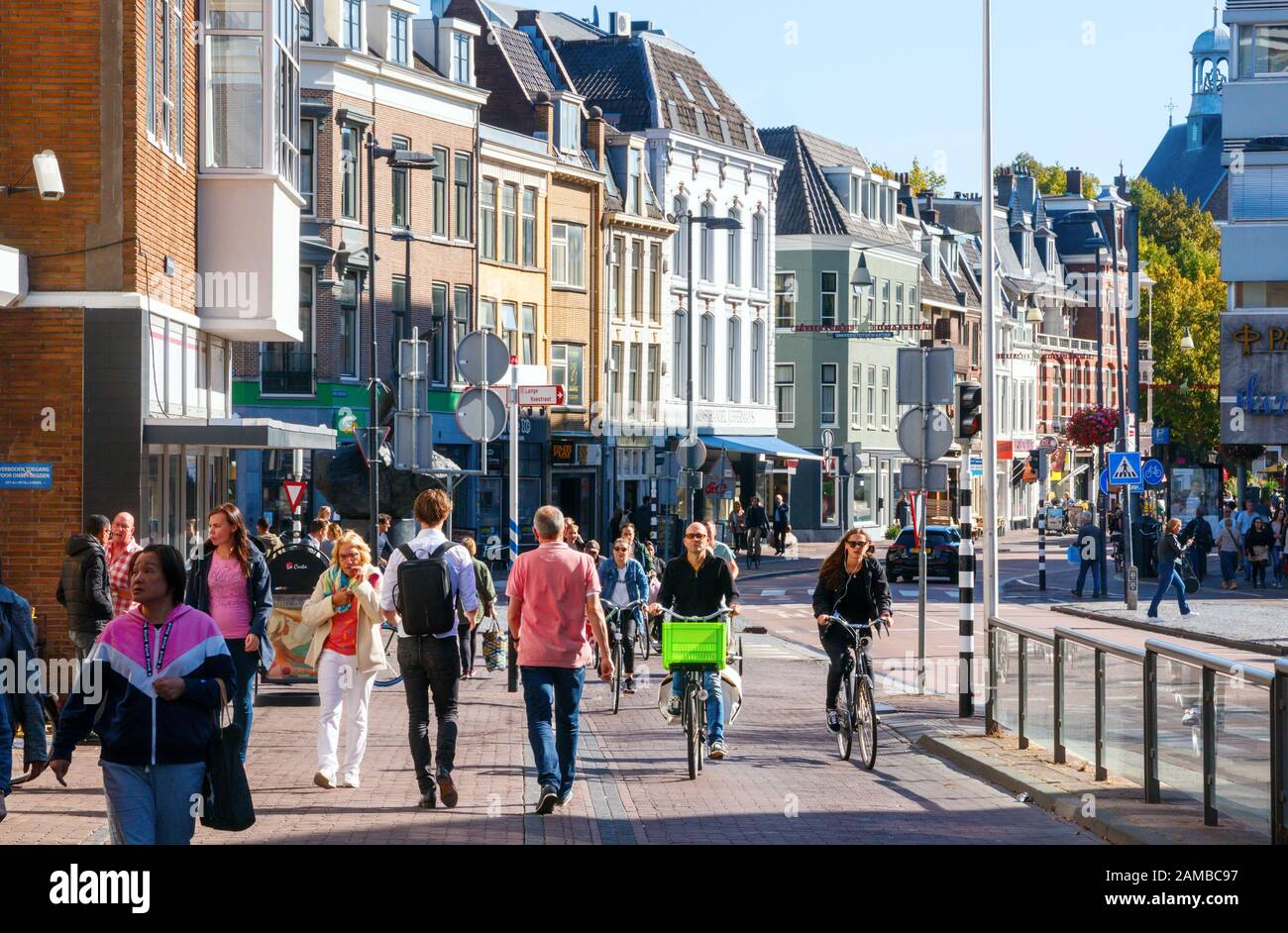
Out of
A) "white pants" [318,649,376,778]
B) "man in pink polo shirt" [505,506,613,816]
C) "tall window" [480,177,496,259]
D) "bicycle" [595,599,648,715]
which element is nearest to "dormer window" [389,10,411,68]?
"tall window" [480,177,496,259]

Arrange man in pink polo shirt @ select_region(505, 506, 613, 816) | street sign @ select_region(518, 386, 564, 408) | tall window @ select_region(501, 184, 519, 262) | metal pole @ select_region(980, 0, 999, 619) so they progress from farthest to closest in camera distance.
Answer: tall window @ select_region(501, 184, 519, 262), street sign @ select_region(518, 386, 564, 408), metal pole @ select_region(980, 0, 999, 619), man in pink polo shirt @ select_region(505, 506, 613, 816)

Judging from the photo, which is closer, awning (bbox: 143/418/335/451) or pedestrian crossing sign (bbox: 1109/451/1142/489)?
awning (bbox: 143/418/335/451)

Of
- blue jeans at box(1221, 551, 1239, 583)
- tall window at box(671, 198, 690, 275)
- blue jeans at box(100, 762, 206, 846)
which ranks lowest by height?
blue jeans at box(1221, 551, 1239, 583)

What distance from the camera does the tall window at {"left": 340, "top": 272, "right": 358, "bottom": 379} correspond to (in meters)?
45.1

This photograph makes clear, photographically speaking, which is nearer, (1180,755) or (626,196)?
(1180,755)

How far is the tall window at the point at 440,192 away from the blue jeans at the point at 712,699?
113 feet

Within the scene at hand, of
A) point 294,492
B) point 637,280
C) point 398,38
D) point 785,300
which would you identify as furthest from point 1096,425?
point 294,492

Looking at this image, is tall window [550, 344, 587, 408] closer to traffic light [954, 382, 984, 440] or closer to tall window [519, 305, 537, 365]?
tall window [519, 305, 537, 365]

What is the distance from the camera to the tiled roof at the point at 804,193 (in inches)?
2923

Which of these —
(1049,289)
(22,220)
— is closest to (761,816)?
(22,220)

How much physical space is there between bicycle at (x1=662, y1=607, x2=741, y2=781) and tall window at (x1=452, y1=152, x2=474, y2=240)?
35356 millimetres
